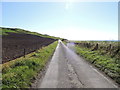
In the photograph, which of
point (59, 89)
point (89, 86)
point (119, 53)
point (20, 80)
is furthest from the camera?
point (119, 53)

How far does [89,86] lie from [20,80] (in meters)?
4.54

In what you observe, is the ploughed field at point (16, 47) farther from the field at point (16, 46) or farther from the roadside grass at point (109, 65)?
the roadside grass at point (109, 65)

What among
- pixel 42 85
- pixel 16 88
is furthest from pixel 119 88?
pixel 16 88

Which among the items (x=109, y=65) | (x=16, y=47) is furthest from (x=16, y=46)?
(x=109, y=65)

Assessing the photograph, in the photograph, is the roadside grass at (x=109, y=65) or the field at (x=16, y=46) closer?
the roadside grass at (x=109, y=65)

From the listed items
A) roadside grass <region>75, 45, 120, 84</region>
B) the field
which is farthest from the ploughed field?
roadside grass <region>75, 45, 120, 84</region>

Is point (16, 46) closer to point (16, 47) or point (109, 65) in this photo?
point (16, 47)

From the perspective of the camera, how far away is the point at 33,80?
30.8 ft

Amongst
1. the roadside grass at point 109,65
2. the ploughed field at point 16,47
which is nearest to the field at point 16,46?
the ploughed field at point 16,47

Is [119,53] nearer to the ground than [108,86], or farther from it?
farther from it

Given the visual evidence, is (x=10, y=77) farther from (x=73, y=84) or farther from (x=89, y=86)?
(x=89, y=86)

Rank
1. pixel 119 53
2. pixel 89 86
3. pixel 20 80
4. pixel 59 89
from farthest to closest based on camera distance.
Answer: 1. pixel 119 53
2. pixel 20 80
3. pixel 89 86
4. pixel 59 89

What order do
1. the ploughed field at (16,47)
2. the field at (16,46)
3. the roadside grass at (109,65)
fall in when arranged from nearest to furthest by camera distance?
1. the roadside grass at (109,65)
2. the ploughed field at (16,47)
3. the field at (16,46)

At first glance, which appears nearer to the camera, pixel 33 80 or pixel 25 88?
pixel 25 88
